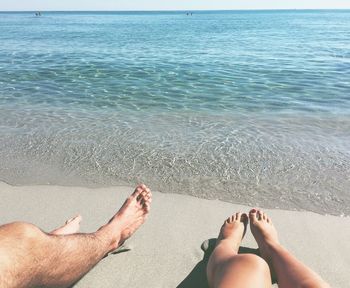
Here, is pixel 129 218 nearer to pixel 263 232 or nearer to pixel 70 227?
pixel 70 227

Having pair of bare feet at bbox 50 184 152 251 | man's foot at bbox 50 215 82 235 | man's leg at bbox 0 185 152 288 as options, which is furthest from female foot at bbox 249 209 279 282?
man's foot at bbox 50 215 82 235

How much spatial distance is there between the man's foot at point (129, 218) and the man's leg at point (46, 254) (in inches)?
1.2

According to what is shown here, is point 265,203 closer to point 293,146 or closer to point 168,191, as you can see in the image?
point 168,191

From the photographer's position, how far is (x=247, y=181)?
4.27m

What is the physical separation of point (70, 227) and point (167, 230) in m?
0.78

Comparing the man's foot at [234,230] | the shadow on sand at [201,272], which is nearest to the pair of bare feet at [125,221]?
the shadow on sand at [201,272]

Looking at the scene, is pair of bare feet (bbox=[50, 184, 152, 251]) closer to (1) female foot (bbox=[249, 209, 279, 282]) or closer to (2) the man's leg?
(2) the man's leg

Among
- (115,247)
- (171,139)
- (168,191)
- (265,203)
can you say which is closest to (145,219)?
(115,247)

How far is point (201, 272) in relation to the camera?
2.72m

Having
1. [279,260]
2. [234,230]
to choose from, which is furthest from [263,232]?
[279,260]

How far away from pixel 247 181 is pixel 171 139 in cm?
168

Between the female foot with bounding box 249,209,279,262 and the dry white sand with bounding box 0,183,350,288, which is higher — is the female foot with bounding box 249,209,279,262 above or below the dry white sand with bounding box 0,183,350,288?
above

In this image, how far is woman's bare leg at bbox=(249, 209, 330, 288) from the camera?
2.12 m

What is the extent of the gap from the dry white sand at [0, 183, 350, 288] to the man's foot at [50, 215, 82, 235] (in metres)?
0.11
